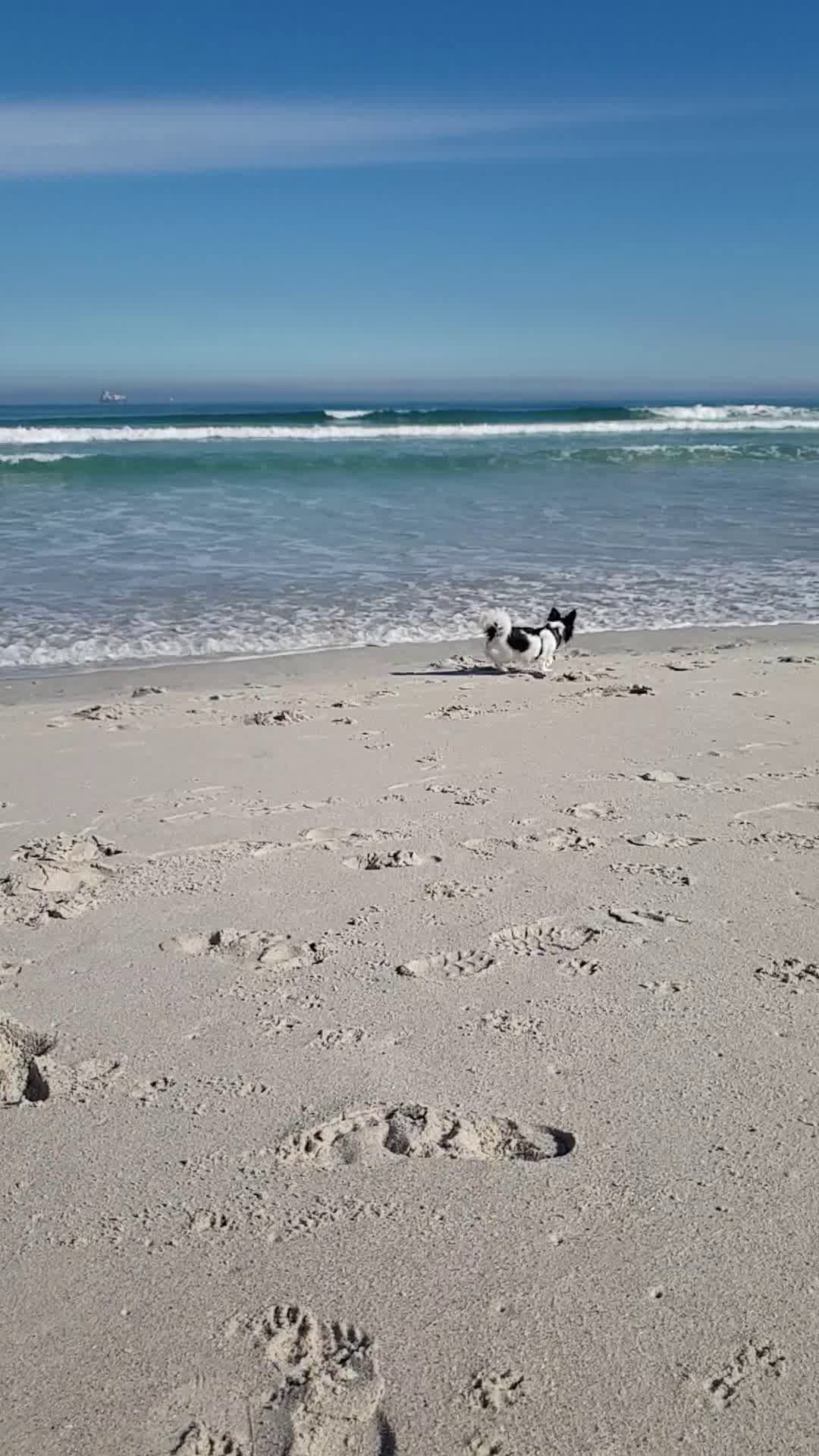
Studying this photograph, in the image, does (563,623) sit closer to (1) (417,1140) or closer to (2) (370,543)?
(2) (370,543)

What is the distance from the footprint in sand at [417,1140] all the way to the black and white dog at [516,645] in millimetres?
4410

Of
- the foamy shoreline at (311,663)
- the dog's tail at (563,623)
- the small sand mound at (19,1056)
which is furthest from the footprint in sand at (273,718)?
the small sand mound at (19,1056)

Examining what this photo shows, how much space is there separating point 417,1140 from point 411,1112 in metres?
0.09

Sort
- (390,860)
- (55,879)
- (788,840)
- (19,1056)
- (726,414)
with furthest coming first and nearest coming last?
1. (726,414)
2. (788,840)
3. (390,860)
4. (55,879)
5. (19,1056)

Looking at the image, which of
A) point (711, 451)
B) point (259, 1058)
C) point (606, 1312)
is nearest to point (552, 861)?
point (259, 1058)

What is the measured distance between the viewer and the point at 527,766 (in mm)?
4637

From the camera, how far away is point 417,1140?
2.20 m

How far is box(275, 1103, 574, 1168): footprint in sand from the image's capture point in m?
2.16

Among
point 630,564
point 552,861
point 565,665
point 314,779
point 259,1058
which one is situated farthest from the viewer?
point 630,564

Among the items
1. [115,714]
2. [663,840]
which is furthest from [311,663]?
[663,840]

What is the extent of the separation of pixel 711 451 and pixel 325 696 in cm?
2124

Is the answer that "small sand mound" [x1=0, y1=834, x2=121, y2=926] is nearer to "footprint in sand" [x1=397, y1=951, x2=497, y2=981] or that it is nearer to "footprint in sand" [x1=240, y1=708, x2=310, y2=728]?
"footprint in sand" [x1=397, y1=951, x2=497, y2=981]

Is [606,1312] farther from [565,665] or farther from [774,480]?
[774,480]

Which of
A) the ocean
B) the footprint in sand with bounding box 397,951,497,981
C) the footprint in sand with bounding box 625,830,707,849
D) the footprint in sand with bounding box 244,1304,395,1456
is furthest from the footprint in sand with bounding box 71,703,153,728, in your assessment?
the footprint in sand with bounding box 244,1304,395,1456
